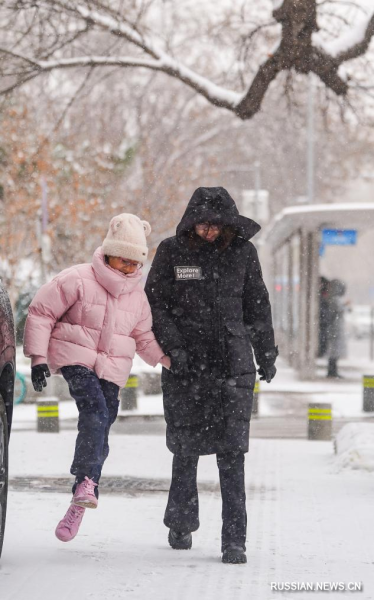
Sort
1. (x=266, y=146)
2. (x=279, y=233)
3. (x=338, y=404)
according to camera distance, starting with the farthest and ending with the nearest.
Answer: (x=266, y=146), (x=279, y=233), (x=338, y=404)

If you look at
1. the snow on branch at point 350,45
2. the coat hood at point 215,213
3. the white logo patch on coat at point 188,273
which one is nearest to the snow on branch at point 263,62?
the snow on branch at point 350,45

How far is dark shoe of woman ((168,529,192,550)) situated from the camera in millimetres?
5914

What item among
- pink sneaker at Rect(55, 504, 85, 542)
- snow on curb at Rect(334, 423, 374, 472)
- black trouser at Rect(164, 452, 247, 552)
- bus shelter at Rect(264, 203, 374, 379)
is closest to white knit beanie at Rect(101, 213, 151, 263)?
black trouser at Rect(164, 452, 247, 552)

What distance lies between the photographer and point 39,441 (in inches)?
448

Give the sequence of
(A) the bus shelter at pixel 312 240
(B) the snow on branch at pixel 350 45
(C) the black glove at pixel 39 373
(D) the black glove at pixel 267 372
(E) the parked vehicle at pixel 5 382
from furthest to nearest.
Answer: (A) the bus shelter at pixel 312 240
(B) the snow on branch at pixel 350 45
(D) the black glove at pixel 267 372
(C) the black glove at pixel 39 373
(E) the parked vehicle at pixel 5 382

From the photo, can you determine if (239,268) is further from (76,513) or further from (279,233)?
(279,233)

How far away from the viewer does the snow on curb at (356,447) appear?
9.14 metres

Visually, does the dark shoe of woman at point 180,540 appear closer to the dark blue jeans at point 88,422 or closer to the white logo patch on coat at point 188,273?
the dark blue jeans at point 88,422

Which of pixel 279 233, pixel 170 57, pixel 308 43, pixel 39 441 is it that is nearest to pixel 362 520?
pixel 39 441

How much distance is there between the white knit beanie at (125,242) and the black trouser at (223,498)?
0.97m

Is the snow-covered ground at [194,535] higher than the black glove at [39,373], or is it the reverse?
the black glove at [39,373]

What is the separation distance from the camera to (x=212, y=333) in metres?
5.76

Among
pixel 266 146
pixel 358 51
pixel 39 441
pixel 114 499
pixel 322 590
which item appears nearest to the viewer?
pixel 322 590

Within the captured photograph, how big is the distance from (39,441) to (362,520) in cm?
494
